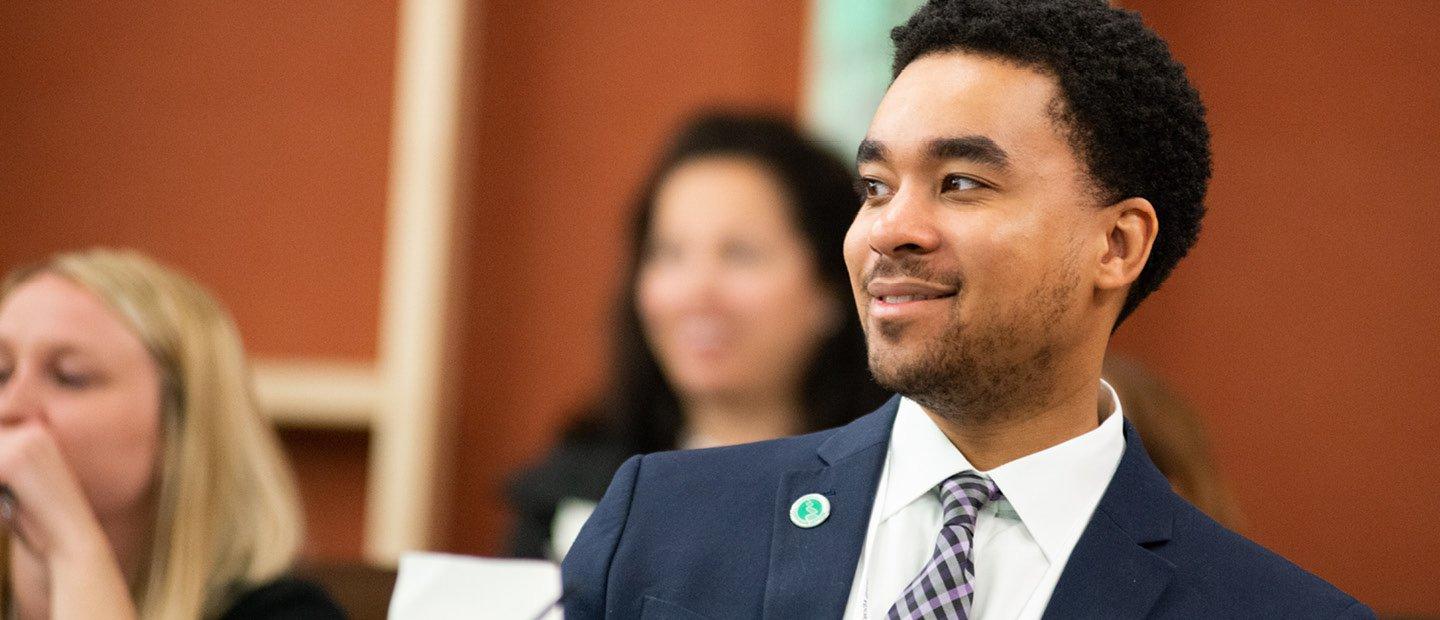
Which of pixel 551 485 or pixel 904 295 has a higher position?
pixel 904 295

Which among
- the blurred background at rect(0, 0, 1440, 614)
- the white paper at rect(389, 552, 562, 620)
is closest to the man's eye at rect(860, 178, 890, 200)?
the white paper at rect(389, 552, 562, 620)

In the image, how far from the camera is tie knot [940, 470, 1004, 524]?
1.41m

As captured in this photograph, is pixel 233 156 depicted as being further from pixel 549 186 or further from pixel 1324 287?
pixel 1324 287

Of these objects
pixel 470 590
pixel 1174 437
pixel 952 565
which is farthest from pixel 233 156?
pixel 952 565

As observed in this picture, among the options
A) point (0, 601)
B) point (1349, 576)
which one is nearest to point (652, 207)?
point (0, 601)

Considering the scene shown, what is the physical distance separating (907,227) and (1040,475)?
Answer: 0.25 meters

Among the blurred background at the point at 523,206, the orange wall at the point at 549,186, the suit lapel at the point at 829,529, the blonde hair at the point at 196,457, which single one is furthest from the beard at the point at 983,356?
the orange wall at the point at 549,186

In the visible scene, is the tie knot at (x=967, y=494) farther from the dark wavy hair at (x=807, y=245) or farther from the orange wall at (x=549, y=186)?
the orange wall at (x=549, y=186)

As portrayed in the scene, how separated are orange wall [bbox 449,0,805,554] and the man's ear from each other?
2.46 metres

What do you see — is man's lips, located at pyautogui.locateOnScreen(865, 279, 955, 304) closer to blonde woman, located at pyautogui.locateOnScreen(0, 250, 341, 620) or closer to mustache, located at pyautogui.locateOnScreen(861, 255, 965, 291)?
mustache, located at pyautogui.locateOnScreen(861, 255, 965, 291)

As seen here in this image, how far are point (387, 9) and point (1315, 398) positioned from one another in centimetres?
219

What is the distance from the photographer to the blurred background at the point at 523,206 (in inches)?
135

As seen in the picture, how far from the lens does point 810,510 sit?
4.75 feet

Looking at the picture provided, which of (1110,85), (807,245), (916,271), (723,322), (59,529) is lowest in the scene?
(59,529)
